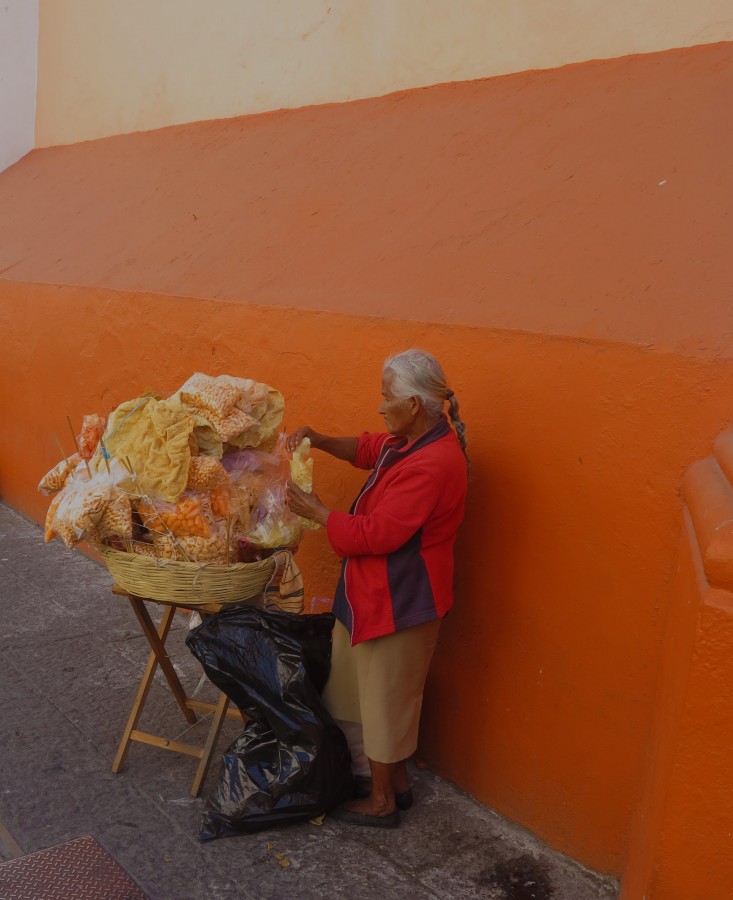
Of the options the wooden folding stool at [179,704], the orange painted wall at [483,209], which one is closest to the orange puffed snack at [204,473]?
the wooden folding stool at [179,704]

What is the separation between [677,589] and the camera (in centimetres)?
264

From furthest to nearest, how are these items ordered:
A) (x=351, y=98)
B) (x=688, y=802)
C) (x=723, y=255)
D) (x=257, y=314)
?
(x=351, y=98) < (x=257, y=314) < (x=723, y=255) < (x=688, y=802)

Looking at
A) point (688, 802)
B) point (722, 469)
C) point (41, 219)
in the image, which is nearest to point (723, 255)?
point (722, 469)

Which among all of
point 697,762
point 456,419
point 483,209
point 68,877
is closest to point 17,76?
point 483,209

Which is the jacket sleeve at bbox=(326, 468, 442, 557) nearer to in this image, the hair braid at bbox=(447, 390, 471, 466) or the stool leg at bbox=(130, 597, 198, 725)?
the hair braid at bbox=(447, 390, 471, 466)

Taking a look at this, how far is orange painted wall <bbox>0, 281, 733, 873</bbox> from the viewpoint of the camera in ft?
9.49

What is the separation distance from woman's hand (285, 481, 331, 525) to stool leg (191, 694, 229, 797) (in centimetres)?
81

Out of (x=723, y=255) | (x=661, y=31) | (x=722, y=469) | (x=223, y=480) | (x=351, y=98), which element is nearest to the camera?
(x=722, y=469)

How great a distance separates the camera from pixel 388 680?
10.9 ft

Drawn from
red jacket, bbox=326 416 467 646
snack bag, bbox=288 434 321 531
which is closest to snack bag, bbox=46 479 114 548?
snack bag, bbox=288 434 321 531

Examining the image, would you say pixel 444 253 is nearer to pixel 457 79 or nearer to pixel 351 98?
pixel 457 79

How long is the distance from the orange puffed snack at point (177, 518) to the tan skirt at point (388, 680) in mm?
631

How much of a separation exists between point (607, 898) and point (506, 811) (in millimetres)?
483

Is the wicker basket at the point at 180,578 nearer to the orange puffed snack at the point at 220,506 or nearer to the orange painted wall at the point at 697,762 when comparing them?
the orange puffed snack at the point at 220,506
